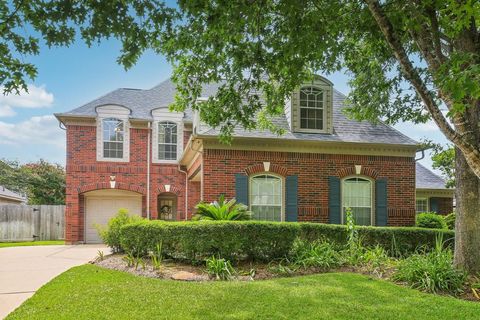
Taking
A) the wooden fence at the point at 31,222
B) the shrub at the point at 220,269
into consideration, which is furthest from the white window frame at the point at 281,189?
the wooden fence at the point at 31,222

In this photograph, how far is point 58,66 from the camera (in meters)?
7.89

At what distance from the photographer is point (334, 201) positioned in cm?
1284

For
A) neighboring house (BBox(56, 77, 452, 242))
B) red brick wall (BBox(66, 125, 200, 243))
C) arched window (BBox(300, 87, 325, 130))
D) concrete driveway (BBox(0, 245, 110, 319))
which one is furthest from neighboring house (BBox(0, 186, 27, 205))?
arched window (BBox(300, 87, 325, 130))

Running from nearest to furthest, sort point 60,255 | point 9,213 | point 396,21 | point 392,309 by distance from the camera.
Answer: point 392,309
point 396,21
point 60,255
point 9,213

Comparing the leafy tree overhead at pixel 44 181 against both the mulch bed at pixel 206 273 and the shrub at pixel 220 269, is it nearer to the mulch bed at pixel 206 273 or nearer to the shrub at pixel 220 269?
the mulch bed at pixel 206 273

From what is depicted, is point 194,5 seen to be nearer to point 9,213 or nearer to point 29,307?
point 29,307

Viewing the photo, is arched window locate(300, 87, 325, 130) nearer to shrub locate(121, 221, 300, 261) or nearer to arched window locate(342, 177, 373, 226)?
arched window locate(342, 177, 373, 226)

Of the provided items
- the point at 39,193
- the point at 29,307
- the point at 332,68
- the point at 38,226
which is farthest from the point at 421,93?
the point at 39,193

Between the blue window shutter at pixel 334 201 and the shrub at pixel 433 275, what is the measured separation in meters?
5.05

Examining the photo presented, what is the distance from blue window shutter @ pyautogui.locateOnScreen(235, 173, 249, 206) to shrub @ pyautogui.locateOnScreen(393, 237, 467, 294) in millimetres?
5320

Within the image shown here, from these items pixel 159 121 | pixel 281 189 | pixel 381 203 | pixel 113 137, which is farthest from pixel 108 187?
pixel 381 203

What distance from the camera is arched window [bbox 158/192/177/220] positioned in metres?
19.1

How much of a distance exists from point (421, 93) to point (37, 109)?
11016mm

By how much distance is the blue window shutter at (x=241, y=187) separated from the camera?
477 inches
